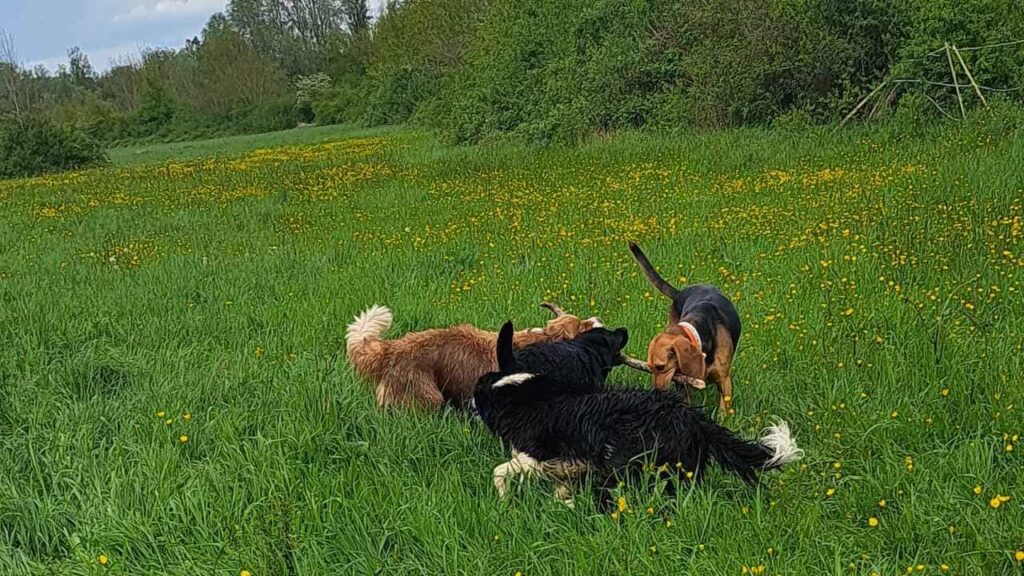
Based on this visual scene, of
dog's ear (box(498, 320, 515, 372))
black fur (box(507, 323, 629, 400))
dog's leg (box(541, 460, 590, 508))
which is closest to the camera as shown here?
dog's leg (box(541, 460, 590, 508))

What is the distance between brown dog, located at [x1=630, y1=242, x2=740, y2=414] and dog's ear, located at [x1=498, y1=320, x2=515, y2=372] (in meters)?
0.69

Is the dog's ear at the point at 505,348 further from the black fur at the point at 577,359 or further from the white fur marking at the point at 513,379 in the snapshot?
the white fur marking at the point at 513,379

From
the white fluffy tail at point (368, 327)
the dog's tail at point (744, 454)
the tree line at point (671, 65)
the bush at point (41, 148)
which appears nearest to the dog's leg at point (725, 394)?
the dog's tail at point (744, 454)

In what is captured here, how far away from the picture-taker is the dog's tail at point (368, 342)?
4094 mm

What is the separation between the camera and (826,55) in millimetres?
13352

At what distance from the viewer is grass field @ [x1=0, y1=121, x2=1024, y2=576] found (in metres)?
2.65

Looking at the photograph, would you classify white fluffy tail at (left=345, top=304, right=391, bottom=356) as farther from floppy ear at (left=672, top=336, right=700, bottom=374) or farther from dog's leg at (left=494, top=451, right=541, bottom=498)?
floppy ear at (left=672, top=336, right=700, bottom=374)

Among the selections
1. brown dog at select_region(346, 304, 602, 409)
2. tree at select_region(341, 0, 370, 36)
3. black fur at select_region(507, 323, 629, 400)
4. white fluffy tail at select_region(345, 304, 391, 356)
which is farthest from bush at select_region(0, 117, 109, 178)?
tree at select_region(341, 0, 370, 36)

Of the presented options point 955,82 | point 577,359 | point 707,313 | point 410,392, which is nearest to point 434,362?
point 410,392

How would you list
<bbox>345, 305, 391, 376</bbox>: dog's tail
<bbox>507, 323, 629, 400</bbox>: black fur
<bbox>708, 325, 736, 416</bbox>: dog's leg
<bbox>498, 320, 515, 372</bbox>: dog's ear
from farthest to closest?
<bbox>345, 305, 391, 376</bbox>: dog's tail, <bbox>708, 325, 736, 416</bbox>: dog's leg, <bbox>507, 323, 629, 400</bbox>: black fur, <bbox>498, 320, 515, 372</bbox>: dog's ear

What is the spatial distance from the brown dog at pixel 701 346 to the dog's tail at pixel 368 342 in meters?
1.48

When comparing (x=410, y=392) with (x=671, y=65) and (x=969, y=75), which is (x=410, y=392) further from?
(x=671, y=65)

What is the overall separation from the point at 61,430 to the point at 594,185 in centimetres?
786

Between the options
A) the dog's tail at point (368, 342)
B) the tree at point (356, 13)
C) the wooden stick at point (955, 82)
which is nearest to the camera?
the dog's tail at point (368, 342)
